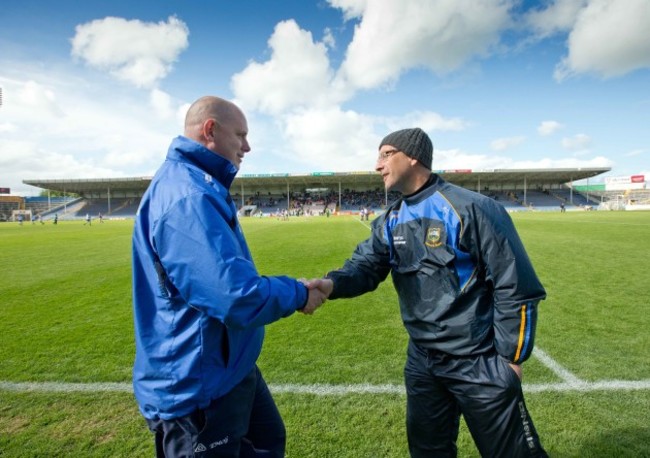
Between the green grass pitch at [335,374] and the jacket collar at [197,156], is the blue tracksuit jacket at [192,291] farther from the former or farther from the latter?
the green grass pitch at [335,374]

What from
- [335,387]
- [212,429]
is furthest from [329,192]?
[212,429]

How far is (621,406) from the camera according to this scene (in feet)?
10.9

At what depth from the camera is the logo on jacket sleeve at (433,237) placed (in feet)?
7.25

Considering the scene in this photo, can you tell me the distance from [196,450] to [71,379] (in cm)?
330

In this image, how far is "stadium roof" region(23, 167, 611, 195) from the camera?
66062mm

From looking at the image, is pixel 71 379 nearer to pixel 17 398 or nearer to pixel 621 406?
pixel 17 398

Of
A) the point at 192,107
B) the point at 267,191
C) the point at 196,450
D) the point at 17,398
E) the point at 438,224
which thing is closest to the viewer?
the point at 196,450

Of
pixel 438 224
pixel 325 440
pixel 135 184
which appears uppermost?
pixel 135 184

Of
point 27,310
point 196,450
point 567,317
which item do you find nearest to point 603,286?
point 567,317

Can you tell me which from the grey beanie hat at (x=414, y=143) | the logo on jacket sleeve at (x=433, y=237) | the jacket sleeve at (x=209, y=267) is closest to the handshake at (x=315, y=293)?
the jacket sleeve at (x=209, y=267)

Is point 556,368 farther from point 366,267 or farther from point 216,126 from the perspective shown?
point 216,126

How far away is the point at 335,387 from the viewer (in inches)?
150

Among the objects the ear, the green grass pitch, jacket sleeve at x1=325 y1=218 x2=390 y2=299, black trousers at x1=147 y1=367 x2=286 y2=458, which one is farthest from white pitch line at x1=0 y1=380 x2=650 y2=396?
the ear

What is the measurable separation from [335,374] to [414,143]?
9.34 feet
